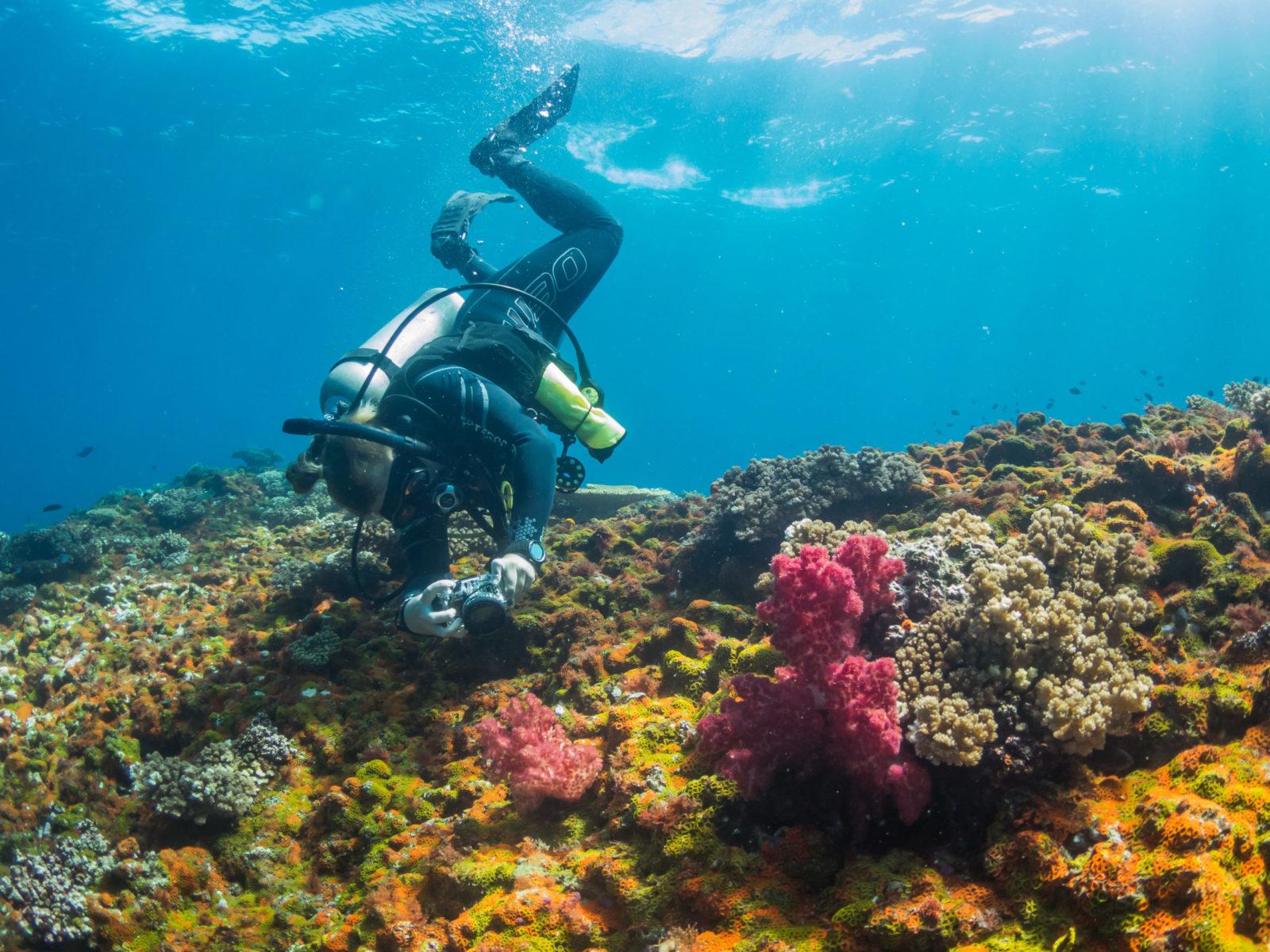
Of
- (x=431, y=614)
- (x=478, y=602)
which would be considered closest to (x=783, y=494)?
(x=478, y=602)

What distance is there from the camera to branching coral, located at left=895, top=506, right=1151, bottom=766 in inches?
104

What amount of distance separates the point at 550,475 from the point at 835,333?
113003 mm

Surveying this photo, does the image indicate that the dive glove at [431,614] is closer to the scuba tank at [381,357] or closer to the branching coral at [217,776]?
the branching coral at [217,776]

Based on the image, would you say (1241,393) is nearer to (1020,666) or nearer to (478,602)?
(1020,666)

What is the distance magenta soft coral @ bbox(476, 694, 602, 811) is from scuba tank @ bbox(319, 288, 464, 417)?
2.78m

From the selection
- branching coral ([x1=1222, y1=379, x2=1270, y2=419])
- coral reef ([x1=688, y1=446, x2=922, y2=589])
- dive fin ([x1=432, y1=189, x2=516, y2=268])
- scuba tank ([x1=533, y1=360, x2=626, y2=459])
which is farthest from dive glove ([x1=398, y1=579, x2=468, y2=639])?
branching coral ([x1=1222, y1=379, x2=1270, y2=419])

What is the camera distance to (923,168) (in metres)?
39.1

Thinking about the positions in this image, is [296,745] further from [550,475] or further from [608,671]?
[550,475]

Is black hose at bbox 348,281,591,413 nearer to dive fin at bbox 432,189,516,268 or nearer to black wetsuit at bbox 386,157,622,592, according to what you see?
black wetsuit at bbox 386,157,622,592

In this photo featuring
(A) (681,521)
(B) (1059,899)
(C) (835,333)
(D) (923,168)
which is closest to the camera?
(B) (1059,899)

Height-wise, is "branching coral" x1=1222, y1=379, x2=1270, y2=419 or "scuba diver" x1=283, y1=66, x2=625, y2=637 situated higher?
"branching coral" x1=1222, y1=379, x2=1270, y2=419

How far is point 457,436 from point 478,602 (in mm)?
1492

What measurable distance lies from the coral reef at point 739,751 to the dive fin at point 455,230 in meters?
4.07

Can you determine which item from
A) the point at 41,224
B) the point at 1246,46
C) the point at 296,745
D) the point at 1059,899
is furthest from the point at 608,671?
the point at 41,224
